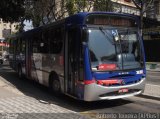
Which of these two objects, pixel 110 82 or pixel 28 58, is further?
pixel 28 58

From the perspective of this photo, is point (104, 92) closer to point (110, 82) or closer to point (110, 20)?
point (110, 82)

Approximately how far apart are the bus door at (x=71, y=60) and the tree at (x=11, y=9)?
15303 mm

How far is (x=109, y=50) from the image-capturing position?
1112cm

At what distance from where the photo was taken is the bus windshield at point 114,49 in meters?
10.9

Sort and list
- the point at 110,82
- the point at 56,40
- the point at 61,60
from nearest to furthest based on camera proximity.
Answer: the point at 110,82, the point at 61,60, the point at 56,40

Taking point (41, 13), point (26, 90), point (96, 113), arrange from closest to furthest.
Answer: point (96, 113)
point (26, 90)
point (41, 13)

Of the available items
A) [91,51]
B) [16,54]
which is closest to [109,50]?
[91,51]

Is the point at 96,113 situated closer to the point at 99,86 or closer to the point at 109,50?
the point at 99,86

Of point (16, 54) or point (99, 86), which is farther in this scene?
point (16, 54)

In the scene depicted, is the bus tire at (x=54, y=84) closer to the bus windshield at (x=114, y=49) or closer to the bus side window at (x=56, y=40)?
the bus side window at (x=56, y=40)

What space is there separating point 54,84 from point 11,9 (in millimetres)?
14789

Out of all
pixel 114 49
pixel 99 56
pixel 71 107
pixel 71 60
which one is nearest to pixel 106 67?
pixel 99 56

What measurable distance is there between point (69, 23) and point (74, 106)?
101 inches

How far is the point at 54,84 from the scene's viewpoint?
1358cm
